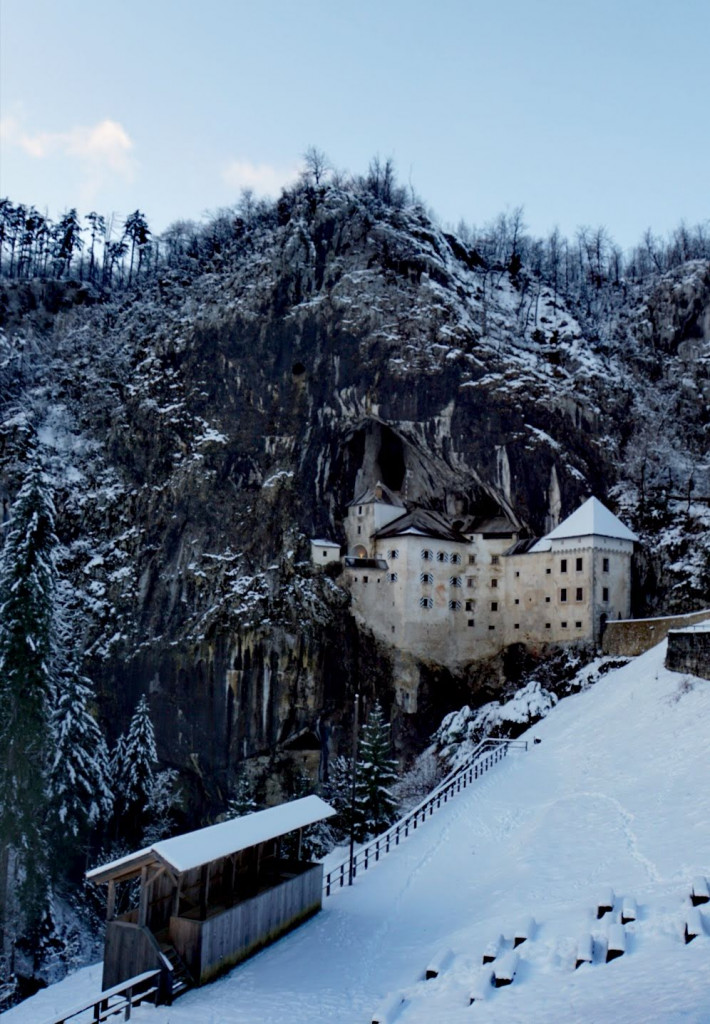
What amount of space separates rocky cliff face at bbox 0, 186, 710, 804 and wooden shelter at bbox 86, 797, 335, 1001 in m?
33.2

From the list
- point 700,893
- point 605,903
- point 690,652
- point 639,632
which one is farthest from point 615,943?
point 639,632

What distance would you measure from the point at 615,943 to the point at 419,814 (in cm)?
1650

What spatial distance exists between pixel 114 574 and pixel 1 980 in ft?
91.6

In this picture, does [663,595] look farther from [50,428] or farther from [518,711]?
[50,428]

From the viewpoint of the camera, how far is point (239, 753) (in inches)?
2039

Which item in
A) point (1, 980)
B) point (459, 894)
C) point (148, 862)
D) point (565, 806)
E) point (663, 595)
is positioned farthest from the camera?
point (663, 595)

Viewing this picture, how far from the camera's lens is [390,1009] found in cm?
1242

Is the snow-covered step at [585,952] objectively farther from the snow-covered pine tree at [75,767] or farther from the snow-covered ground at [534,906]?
the snow-covered pine tree at [75,767]

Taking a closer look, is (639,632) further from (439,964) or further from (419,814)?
(439,964)

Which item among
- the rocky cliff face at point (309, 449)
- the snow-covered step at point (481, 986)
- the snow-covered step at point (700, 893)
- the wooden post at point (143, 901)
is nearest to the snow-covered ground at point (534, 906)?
the snow-covered step at point (481, 986)

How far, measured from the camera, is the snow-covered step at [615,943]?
38.2 feet

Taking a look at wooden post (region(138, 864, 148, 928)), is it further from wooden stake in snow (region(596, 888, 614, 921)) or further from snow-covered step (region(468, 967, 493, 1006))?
wooden stake in snow (region(596, 888, 614, 921))

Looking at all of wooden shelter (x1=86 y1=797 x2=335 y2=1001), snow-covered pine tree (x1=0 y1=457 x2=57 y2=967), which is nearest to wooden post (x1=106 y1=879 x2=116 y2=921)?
wooden shelter (x1=86 y1=797 x2=335 y2=1001)

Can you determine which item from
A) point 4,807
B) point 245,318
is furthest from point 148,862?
point 245,318
